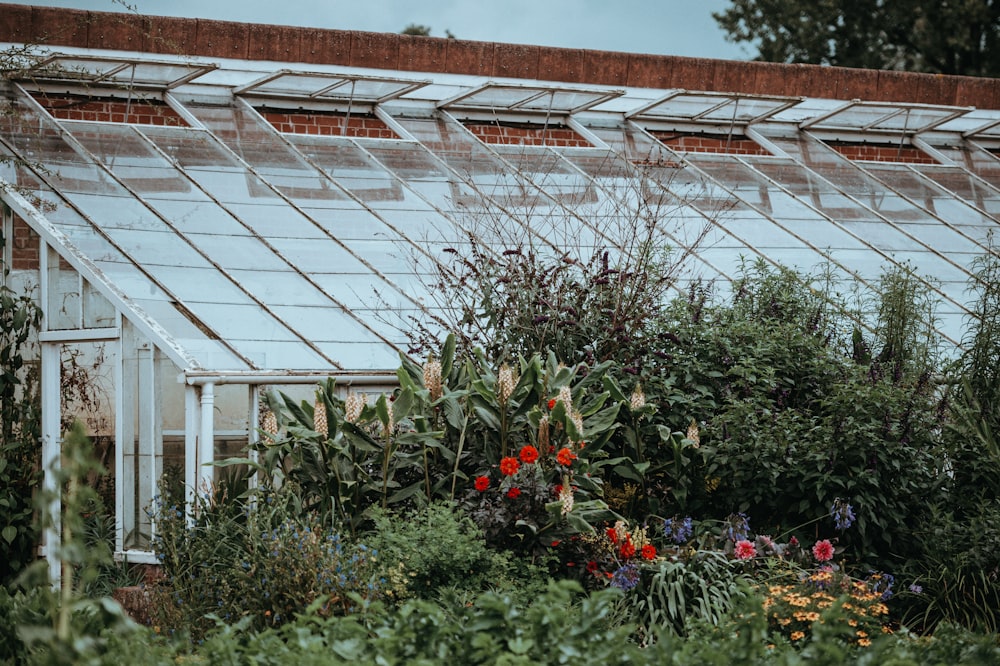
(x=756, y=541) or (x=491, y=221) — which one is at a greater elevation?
(x=491, y=221)

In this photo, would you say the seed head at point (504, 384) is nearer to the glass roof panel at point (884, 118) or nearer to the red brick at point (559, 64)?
the red brick at point (559, 64)

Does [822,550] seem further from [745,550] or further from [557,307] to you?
[557,307]

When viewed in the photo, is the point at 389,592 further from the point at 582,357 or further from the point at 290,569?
the point at 582,357

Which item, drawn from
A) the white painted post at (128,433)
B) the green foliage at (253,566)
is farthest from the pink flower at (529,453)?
the white painted post at (128,433)

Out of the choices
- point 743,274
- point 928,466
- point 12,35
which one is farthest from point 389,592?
point 12,35

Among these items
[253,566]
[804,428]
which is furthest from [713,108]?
[253,566]

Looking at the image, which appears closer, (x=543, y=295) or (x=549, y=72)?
(x=543, y=295)

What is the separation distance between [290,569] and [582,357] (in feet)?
8.92

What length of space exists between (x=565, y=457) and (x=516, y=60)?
6515mm

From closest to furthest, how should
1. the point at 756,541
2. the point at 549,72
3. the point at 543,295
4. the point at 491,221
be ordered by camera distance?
the point at 756,541 < the point at 543,295 < the point at 491,221 < the point at 549,72

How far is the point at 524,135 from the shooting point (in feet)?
36.6

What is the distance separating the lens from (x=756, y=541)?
256 inches

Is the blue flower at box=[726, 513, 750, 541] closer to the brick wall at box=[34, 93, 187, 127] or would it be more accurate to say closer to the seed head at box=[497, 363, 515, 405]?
the seed head at box=[497, 363, 515, 405]

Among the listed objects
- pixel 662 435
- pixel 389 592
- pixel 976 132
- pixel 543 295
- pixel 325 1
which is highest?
pixel 325 1
